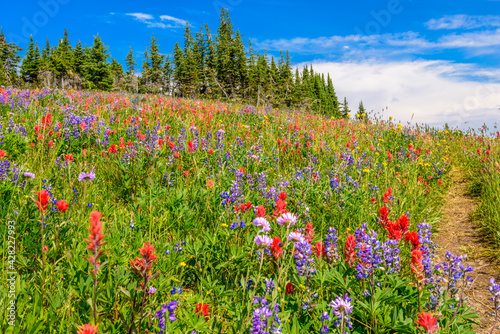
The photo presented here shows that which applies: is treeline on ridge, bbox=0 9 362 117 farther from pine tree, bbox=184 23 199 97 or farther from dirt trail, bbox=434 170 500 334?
dirt trail, bbox=434 170 500 334

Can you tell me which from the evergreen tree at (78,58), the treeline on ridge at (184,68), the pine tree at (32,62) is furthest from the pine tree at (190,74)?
the pine tree at (32,62)

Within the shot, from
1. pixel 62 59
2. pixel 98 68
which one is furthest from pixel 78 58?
pixel 98 68

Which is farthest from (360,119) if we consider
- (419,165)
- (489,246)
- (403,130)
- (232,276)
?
(232,276)

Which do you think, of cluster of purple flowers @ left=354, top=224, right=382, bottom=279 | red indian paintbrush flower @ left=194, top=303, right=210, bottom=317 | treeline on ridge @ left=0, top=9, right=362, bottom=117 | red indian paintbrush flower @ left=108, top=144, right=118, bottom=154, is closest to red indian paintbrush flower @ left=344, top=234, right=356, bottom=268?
cluster of purple flowers @ left=354, top=224, right=382, bottom=279

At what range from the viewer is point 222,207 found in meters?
3.21

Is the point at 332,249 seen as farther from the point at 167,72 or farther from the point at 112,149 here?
the point at 167,72

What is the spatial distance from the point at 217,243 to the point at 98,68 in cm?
5278

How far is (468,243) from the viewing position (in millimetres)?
3809

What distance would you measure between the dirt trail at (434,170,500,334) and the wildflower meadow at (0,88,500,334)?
120 millimetres

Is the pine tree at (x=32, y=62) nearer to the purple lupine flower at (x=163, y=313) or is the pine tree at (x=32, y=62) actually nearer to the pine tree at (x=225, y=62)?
the pine tree at (x=225, y=62)

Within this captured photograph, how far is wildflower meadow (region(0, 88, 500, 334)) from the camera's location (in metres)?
1.63

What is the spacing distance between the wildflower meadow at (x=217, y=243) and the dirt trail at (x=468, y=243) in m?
0.12

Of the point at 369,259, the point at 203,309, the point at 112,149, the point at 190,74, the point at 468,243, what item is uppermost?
the point at 190,74

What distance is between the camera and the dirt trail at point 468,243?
2619mm
